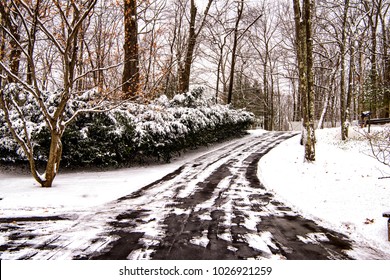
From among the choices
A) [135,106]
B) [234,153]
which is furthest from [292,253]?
[234,153]

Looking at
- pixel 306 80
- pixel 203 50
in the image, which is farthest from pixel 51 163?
pixel 203 50

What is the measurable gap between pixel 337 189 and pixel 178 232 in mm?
4603

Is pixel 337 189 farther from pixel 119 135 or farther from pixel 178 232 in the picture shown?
pixel 119 135

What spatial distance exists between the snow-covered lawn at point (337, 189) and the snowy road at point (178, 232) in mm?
Result: 420

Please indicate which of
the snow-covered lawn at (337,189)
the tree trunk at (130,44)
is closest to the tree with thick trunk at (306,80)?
the snow-covered lawn at (337,189)

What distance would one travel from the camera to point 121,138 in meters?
9.85

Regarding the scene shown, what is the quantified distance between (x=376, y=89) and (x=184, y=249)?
2136 centimetres

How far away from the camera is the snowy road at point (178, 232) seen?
3.37 meters

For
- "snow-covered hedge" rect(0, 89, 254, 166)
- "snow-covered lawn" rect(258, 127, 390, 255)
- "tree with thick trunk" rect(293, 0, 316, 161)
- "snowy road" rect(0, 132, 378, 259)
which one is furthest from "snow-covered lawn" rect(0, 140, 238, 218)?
"tree with thick trunk" rect(293, 0, 316, 161)

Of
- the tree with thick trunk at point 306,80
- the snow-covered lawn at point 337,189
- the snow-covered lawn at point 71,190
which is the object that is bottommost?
the snow-covered lawn at point 337,189

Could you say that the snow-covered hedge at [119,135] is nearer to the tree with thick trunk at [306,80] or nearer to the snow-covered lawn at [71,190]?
the snow-covered lawn at [71,190]

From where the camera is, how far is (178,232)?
4059 mm

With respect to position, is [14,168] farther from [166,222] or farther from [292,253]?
[292,253]
